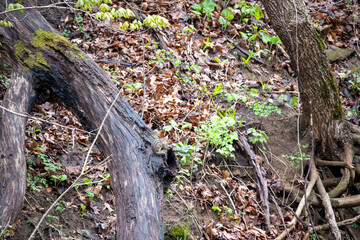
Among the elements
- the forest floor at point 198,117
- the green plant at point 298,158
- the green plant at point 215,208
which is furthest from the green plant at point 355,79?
the green plant at point 215,208

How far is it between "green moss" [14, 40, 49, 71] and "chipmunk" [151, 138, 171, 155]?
4.96ft

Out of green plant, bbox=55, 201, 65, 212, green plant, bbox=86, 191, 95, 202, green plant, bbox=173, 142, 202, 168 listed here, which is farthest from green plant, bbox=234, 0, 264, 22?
green plant, bbox=55, 201, 65, 212

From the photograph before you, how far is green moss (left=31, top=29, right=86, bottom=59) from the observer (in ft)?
11.0

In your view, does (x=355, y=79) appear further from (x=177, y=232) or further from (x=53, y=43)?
(x=53, y=43)

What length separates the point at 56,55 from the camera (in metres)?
3.34

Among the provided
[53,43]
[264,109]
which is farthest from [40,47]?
[264,109]

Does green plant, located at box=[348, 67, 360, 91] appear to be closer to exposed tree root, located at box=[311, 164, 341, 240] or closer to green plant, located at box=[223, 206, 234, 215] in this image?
exposed tree root, located at box=[311, 164, 341, 240]

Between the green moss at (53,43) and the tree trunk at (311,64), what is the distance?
2.83 metres

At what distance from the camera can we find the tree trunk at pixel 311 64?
14.8 feet

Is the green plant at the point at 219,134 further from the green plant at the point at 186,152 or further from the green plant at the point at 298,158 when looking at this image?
the green plant at the point at 298,158

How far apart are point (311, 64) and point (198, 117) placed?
1.83m

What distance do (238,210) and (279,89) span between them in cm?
277

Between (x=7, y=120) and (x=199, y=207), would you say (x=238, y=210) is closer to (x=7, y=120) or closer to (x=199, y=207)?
(x=199, y=207)

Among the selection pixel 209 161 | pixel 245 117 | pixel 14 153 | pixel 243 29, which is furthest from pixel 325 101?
pixel 14 153
